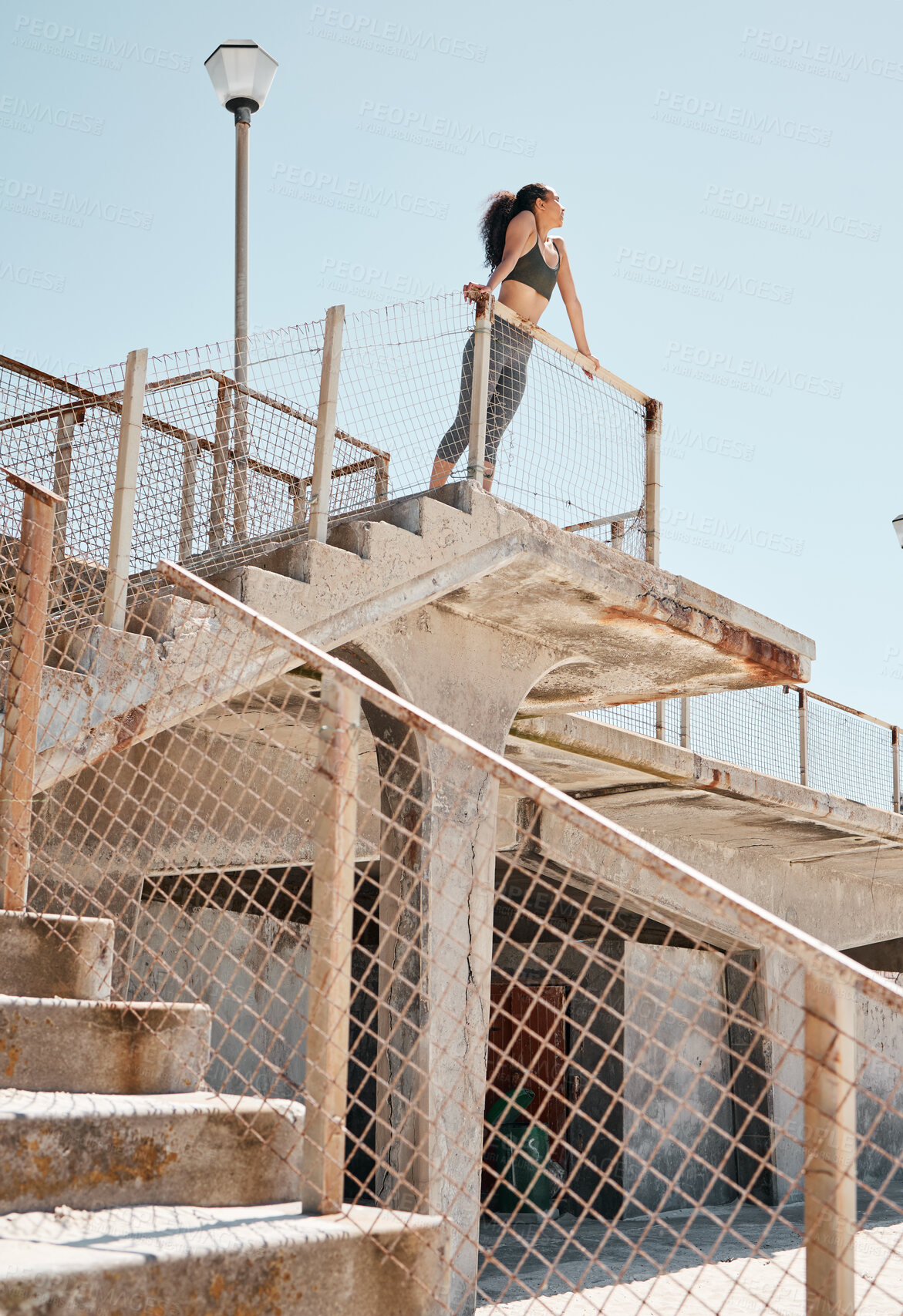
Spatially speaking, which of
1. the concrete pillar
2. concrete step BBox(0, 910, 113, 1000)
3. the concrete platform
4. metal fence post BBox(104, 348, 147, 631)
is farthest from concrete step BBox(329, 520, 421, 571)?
the concrete platform

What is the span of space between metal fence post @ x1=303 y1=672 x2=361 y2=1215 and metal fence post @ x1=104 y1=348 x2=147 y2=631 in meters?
2.46

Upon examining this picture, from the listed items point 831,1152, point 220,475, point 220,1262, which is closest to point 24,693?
point 220,1262

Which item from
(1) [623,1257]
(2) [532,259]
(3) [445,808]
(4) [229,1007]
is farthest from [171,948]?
(2) [532,259]

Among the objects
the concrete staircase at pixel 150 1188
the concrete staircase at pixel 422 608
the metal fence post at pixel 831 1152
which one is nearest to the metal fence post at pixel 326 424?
the concrete staircase at pixel 422 608

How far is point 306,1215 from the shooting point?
2.99 m

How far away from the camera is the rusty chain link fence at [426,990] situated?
9.37 ft

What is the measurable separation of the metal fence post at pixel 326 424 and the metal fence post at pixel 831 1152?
13.6 ft

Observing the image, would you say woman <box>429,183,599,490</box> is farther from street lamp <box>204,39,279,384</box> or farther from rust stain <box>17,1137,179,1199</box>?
rust stain <box>17,1137,179,1199</box>

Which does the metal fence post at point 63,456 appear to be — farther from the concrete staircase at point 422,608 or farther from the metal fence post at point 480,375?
the metal fence post at point 480,375

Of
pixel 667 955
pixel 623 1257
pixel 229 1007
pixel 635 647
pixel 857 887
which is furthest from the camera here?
pixel 857 887

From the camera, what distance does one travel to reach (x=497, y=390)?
7051 mm

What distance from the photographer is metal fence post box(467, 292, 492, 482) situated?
6.79 meters

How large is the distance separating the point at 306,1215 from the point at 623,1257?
30.5 ft

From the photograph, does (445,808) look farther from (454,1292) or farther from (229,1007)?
(229,1007)
